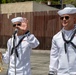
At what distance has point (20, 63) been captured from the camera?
18.7 ft

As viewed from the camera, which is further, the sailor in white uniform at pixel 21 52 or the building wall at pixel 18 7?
the building wall at pixel 18 7

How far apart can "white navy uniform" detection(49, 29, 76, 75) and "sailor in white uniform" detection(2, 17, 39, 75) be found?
36.3 inches

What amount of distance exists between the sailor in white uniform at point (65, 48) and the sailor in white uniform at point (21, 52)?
3.02 ft

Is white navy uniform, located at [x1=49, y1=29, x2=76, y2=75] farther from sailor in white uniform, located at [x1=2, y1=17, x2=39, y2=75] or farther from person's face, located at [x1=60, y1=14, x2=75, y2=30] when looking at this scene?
sailor in white uniform, located at [x1=2, y1=17, x2=39, y2=75]

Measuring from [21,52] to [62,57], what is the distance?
1.09 m

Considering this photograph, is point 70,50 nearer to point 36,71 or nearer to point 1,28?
point 36,71

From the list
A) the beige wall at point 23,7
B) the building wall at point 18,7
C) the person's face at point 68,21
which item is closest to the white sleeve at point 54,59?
the person's face at point 68,21

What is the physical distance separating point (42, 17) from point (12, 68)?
18.6 m

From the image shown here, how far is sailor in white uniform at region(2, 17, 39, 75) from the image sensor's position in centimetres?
570

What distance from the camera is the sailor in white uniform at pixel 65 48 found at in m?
4.80

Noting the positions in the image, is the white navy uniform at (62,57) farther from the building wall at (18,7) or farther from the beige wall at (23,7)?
the building wall at (18,7)

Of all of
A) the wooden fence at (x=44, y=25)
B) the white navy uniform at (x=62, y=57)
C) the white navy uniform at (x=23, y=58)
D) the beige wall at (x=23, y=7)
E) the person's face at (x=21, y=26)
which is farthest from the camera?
the beige wall at (x=23, y=7)

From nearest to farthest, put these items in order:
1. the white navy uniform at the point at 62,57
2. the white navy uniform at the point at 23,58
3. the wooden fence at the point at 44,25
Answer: the white navy uniform at the point at 62,57, the white navy uniform at the point at 23,58, the wooden fence at the point at 44,25

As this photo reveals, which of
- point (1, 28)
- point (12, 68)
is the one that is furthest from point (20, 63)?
point (1, 28)
